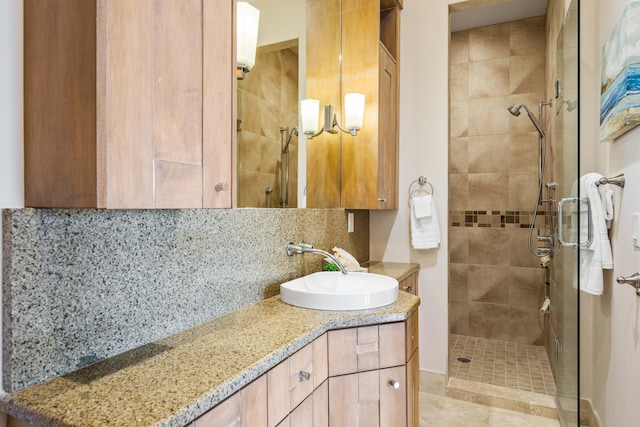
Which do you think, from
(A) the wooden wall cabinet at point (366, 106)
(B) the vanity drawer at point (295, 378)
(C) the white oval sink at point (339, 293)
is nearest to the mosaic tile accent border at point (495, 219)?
(A) the wooden wall cabinet at point (366, 106)

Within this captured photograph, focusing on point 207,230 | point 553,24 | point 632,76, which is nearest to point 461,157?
point 553,24

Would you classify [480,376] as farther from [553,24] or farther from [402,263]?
[553,24]

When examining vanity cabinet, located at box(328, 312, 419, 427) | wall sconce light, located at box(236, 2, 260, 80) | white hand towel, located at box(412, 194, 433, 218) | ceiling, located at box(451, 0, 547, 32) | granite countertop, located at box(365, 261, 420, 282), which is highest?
ceiling, located at box(451, 0, 547, 32)

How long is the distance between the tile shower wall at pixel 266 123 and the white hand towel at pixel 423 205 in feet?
3.31

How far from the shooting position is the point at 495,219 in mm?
3607

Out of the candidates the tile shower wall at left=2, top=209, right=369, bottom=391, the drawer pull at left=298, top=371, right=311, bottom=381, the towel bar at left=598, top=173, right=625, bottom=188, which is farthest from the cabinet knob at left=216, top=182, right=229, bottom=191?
the towel bar at left=598, top=173, right=625, bottom=188

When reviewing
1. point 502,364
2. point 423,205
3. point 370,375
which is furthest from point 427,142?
point 502,364

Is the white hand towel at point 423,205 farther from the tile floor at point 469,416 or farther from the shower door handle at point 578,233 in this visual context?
the tile floor at point 469,416

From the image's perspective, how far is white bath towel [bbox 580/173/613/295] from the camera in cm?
177

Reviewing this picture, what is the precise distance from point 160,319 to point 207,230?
332 millimetres

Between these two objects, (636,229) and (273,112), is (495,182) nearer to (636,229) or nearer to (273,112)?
(636,229)

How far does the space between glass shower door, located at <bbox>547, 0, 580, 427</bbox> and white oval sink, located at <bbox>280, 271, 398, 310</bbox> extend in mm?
852

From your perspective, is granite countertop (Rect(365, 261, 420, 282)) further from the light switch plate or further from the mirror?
the light switch plate

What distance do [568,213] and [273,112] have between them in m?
1.47
